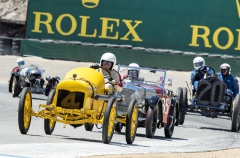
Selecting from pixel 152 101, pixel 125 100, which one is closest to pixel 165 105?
pixel 125 100

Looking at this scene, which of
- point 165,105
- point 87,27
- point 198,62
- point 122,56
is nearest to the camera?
point 165,105

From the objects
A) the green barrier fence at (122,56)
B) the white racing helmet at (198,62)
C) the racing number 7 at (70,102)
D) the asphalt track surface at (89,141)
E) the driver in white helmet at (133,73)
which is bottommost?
the asphalt track surface at (89,141)

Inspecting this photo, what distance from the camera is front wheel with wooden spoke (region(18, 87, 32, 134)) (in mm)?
12398

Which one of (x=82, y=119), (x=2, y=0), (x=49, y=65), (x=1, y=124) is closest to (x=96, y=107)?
(x=82, y=119)

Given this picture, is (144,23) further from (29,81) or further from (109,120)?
(109,120)

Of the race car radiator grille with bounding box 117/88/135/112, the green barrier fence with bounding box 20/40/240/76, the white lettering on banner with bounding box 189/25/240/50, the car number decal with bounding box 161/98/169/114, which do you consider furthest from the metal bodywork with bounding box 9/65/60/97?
the white lettering on banner with bounding box 189/25/240/50

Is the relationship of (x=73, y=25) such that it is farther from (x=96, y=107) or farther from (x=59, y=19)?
(x=96, y=107)

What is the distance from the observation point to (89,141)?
12828 mm

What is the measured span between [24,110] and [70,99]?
734 mm

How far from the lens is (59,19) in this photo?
42.6 metres

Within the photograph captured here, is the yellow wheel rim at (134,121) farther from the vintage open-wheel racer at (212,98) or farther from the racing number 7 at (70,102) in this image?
the vintage open-wheel racer at (212,98)

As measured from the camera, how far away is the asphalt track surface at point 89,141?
10.5 m

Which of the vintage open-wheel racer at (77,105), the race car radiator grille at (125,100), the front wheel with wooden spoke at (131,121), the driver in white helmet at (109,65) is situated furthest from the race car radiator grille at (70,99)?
the race car radiator grille at (125,100)

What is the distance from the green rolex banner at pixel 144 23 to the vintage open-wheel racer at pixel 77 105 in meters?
28.3
